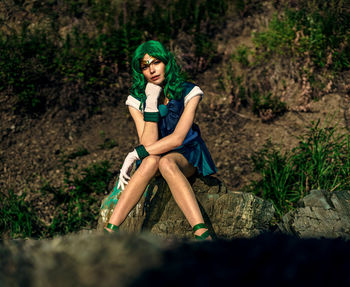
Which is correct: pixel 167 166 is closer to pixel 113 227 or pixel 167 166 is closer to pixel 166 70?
pixel 113 227

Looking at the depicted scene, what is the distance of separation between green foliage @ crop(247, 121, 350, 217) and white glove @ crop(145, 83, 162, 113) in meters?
1.70

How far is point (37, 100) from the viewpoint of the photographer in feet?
17.7

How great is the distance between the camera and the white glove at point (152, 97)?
3.33 meters

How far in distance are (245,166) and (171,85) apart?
1971 mm

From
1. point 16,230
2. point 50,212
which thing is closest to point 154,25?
point 50,212

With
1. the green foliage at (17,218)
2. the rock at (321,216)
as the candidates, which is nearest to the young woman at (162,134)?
the rock at (321,216)

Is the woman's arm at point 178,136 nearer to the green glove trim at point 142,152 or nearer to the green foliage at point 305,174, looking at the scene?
the green glove trim at point 142,152

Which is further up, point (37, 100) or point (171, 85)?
point (171, 85)

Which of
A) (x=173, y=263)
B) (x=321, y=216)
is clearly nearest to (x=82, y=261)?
(x=173, y=263)

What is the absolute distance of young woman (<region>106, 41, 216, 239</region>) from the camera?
2949 mm

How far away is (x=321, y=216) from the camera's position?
3338 mm

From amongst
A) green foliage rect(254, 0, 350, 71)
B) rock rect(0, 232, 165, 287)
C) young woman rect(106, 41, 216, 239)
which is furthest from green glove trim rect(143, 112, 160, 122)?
green foliage rect(254, 0, 350, 71)

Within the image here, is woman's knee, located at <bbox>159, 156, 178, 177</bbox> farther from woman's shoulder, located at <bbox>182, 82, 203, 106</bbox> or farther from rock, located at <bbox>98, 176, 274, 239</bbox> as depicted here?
woman's shoulder, located at <bbox>182, 82, 203, 106</bbox>

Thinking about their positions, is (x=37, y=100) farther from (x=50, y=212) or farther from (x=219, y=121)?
(x=219, y=121)
